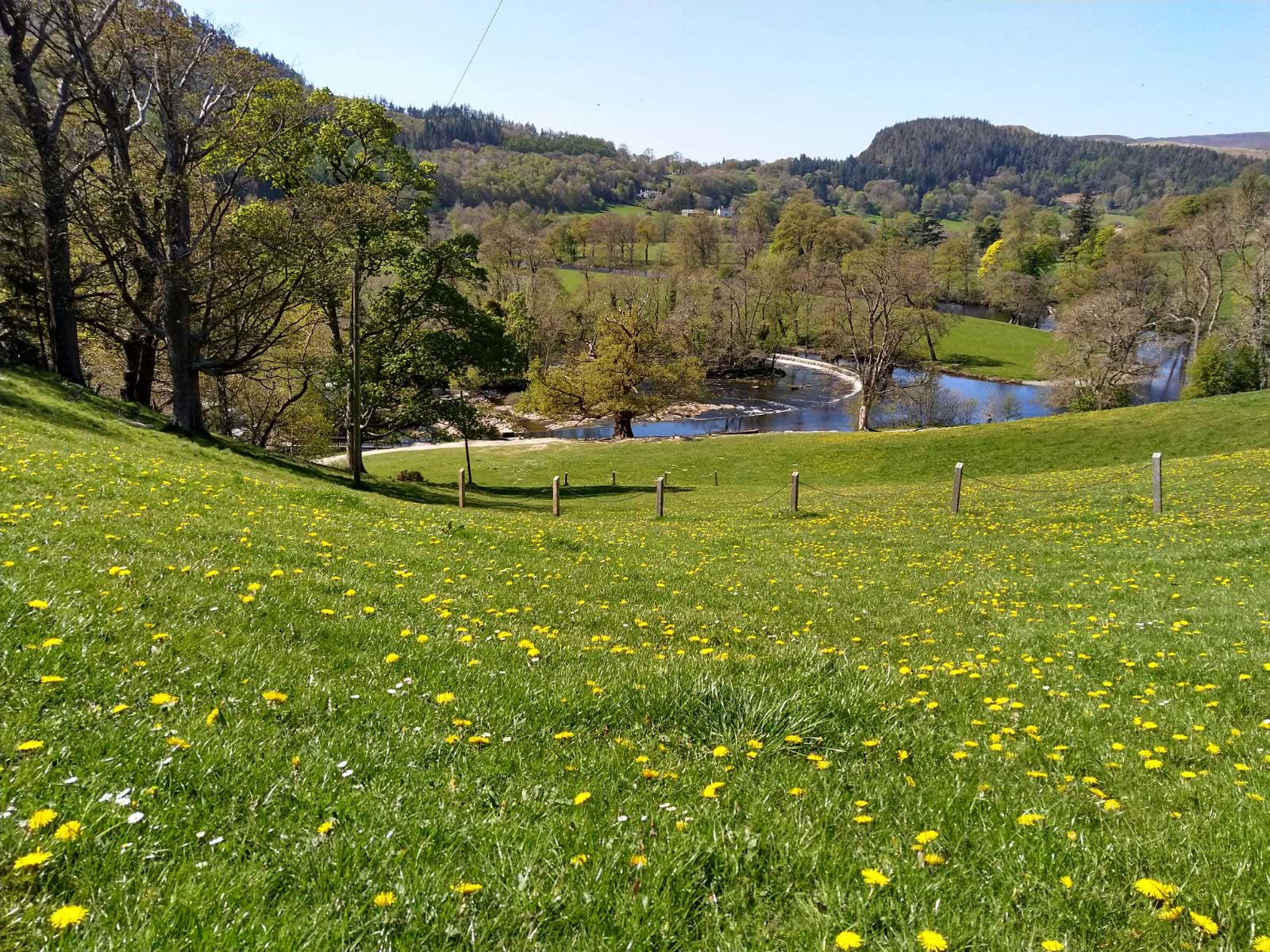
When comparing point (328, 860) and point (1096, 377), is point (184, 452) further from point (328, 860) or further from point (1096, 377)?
point (1096, 377)

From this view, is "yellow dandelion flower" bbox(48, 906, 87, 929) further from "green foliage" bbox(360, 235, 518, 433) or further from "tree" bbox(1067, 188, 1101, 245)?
"tree" bbox(1067, 188, 1101, 245)

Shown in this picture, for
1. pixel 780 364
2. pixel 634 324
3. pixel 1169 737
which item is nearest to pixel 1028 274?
pixel 780 364

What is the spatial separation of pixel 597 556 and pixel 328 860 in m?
10.9

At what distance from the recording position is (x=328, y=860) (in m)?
3.14

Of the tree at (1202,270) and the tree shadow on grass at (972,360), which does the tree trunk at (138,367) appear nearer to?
the tree at (1202,270)

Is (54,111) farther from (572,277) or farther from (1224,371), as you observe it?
(572,277)

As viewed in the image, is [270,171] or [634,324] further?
[634,324]

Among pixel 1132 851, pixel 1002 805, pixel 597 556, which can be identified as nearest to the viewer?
pixel 1132 851

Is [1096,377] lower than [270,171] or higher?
lower

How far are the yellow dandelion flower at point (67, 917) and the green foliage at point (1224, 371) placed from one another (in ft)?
256

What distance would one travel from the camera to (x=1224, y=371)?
201 feet

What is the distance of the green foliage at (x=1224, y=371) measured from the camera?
6081 centimetres

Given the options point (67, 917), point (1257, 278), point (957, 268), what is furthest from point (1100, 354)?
point (957, 268)

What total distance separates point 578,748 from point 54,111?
34295mm
